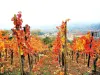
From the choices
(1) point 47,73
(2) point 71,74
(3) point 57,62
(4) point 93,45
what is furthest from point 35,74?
(3) point 57,62

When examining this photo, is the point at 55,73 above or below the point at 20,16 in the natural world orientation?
below

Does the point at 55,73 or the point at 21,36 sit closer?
the point at 21,36

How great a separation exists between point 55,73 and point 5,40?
18.8 meters

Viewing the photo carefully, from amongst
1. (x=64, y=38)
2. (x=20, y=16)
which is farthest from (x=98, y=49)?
(x=20, y=16)

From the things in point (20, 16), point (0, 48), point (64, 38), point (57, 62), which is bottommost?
point (57, 62)

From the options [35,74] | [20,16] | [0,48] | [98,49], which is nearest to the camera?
[20,16]

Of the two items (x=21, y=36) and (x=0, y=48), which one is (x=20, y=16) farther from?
(x=0, y=48)

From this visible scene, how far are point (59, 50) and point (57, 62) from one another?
11115 mm

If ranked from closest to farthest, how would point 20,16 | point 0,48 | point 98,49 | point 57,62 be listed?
point 20,16, point 0,48, point 98,49, point 57,62

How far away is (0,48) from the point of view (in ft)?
251

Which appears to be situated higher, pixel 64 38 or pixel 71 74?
pixel 64 38

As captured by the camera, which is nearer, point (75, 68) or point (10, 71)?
point (10, 71)

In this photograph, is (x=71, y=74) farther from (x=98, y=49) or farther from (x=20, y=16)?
(x=20, y=16)

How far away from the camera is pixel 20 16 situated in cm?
4666
